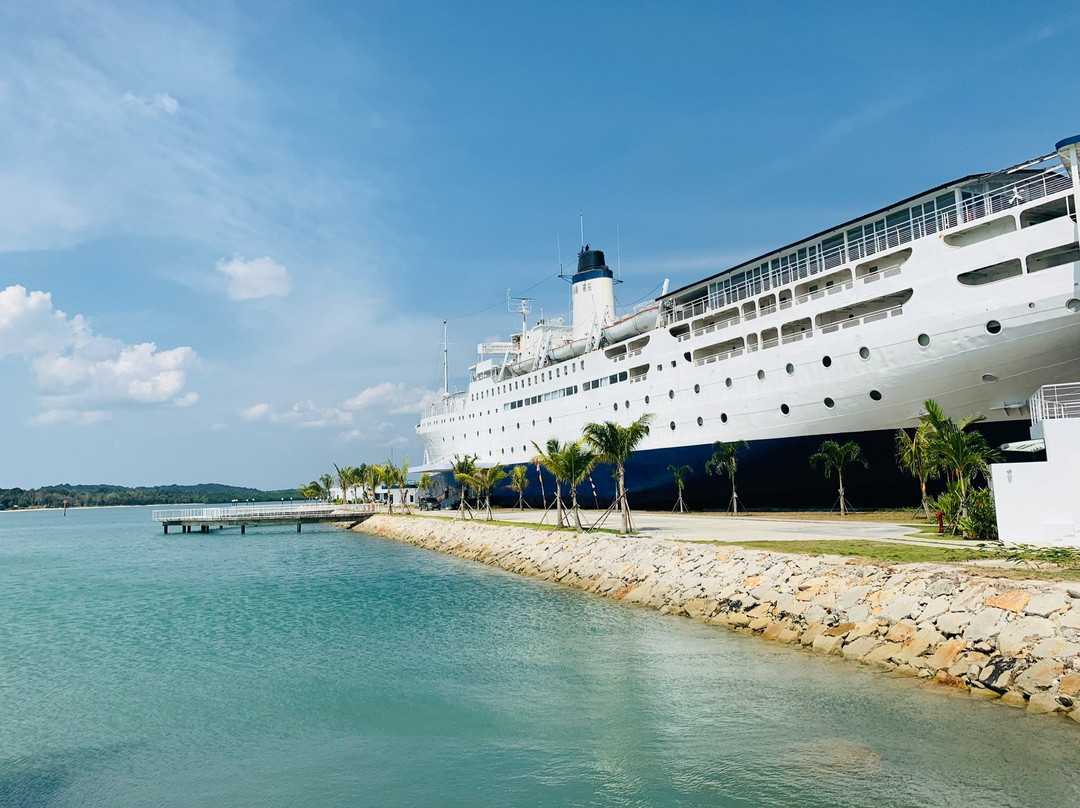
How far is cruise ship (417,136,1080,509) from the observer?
2117 centimetres

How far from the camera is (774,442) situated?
29797 mm

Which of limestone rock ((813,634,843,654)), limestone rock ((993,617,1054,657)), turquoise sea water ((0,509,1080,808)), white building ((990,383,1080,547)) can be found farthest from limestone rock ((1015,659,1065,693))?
white building ((990,383,1080,547))

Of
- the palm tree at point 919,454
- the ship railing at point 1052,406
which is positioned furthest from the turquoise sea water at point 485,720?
the palm tree at point 919,454

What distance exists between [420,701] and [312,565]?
24488mm

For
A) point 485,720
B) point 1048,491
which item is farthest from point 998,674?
point 485,720

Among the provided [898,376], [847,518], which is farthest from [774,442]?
[898,376]

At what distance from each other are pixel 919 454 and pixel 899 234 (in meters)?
8.14

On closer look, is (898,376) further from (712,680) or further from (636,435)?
(712,680)

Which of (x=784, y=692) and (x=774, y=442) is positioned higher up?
(x=774, y=442)

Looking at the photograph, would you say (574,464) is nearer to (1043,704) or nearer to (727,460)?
(727,460)

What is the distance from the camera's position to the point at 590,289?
4947 centimetres

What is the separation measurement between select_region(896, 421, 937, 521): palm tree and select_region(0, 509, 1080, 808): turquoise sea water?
1128cm

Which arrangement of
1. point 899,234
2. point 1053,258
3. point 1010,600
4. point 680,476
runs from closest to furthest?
point 1010,600 < point 1053,258 < point 899,234 < point 680,476

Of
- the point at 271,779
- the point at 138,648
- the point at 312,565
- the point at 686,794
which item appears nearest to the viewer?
the point at 686,794
